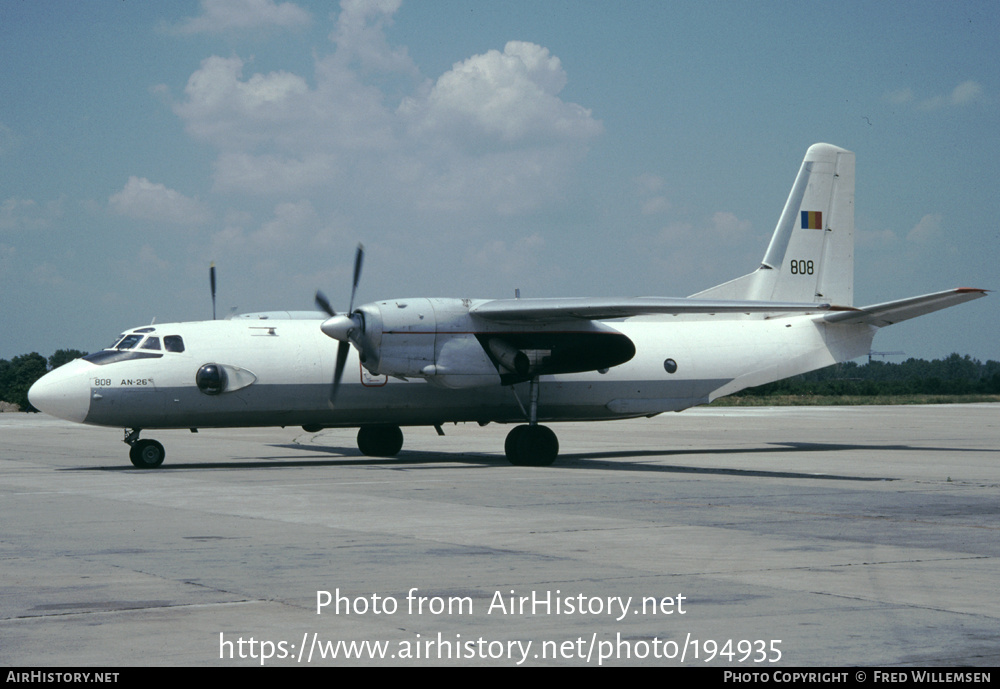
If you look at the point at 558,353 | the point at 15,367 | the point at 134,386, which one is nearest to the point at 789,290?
the point at 558,353

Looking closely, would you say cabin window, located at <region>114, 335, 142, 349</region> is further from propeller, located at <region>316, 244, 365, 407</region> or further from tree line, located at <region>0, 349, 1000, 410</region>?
tree line, located at <region>0, 349, 1000, 410</region>

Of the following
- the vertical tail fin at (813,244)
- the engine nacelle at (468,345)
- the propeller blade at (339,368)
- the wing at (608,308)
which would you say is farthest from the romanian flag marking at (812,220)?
the propeller blade at (339,368)

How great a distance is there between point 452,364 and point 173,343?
605 centimetres

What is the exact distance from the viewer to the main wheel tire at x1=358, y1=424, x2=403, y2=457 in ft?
89.4

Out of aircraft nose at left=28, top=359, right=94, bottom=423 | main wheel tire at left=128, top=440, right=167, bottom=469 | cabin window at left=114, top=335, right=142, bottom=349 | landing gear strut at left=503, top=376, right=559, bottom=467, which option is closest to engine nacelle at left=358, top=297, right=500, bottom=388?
landing gear strut at left=503, top=376, right=559, bottom=467

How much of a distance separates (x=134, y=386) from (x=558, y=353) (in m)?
9.25

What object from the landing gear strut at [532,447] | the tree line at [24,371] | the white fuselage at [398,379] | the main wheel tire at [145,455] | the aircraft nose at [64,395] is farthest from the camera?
the tree line at [24,371]

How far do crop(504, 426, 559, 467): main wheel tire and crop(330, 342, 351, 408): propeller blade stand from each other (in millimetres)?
4010

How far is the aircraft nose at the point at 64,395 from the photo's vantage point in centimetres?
2227

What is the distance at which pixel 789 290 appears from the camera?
30.6 metres

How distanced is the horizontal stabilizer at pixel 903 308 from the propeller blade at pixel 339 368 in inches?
485

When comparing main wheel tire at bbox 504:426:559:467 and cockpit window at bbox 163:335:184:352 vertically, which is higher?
cockpit window at bbox 163:335:184:352

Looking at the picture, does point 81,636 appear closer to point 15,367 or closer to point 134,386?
point 134,386

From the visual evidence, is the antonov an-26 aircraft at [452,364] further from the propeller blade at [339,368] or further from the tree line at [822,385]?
the tree line at [822,385]
